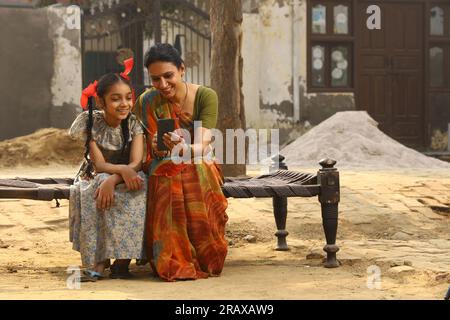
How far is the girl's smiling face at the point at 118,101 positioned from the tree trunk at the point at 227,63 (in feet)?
12.6

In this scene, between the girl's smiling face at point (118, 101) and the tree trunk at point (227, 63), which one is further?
the tree trunk at point (227, 63)

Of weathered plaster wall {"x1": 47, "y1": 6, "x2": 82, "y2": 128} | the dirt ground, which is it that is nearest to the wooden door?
weathered plaster wall {"x1": 47, "y1": 6, "x2": 82, "y2": 128}

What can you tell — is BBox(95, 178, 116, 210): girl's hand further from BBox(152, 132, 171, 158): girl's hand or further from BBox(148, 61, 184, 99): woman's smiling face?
BBox(148, 61, 184, 99): woman's smiling face

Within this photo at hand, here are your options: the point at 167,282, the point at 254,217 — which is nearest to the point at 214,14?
the point at 254,217

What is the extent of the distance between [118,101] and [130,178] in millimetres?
446

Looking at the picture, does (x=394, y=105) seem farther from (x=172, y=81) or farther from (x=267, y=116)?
(x=172, y=81)

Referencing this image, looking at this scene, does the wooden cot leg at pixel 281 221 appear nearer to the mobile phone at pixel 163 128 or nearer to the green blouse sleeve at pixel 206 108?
the green blouse sleeve at pixel 206 108

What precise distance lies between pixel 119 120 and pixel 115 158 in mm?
218

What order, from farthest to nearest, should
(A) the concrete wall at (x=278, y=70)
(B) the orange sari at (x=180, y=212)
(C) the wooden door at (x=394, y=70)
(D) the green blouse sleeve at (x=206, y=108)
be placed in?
(C) the wooden door at (x=394, y=70)
(A) the concrete wall at (x=278, y=70)
(D) the green blouse sleeve at (x=206, y=108)
(B) the orange sari at (x=180, y=212)

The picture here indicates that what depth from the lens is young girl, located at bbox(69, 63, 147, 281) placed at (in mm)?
5129

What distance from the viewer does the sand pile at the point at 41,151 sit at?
12.5 metres

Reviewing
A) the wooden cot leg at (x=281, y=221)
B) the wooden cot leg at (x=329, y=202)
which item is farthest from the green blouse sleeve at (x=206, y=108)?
the wooden cot leg at (x=281, y=221)

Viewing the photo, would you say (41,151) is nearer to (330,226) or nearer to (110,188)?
(330,226)

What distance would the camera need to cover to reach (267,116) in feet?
49.7
